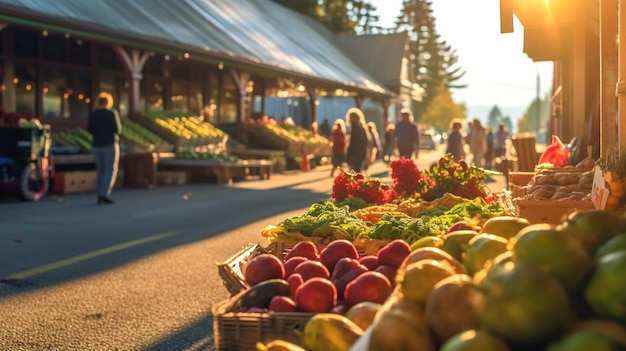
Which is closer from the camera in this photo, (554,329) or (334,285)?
(554,329)

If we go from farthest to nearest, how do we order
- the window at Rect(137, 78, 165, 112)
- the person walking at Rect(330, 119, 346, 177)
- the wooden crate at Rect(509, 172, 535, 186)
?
the window at Rect(137, 78, 165, 112) → the person walking at Rect(330, 119, 346, 177) → the wooden crate at Rect(509, 172, 535, 186)

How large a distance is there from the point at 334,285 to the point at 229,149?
2750 centimetres

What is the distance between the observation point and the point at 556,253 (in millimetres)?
2578

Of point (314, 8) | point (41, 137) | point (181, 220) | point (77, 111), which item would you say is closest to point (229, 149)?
point (77, 111)

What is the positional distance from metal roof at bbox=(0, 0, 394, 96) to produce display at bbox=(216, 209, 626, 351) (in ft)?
50.9

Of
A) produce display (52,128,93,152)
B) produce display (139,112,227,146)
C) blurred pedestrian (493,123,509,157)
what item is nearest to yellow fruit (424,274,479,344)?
produce display (52,128,93,152)

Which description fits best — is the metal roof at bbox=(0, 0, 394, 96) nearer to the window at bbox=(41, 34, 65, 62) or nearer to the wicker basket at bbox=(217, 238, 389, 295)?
the window at bbox=(41, 34, 65, 62)

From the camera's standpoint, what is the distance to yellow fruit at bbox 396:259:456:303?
2932 millimetres

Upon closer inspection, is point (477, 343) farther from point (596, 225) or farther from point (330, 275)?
point (330, 275)

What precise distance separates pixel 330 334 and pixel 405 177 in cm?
602

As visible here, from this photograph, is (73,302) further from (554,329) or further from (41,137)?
(41,137)

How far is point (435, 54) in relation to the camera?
114m

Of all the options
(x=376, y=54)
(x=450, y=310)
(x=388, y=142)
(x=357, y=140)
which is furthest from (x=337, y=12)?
(x=450, y=310)

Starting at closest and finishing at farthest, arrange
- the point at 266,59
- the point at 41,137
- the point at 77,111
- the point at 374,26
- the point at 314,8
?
the point at 41,137
the point at 77,111
the point at 266,59
the point at 314,8
the point at 374,26
